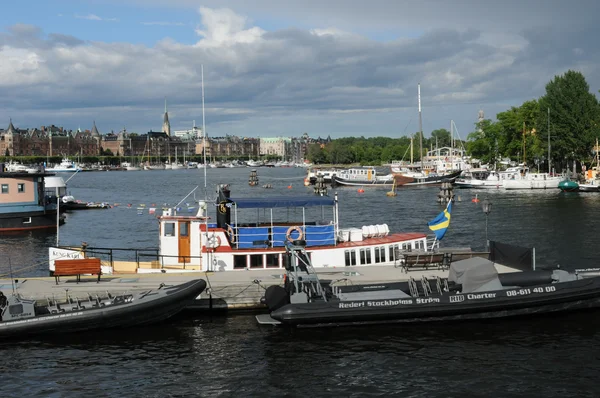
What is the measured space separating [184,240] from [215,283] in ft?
15.0

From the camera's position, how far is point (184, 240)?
111ft

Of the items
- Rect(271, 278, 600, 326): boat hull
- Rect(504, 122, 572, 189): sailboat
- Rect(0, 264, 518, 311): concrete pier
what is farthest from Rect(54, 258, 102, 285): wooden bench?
Rect(504, 122, 572, 189): sailboat

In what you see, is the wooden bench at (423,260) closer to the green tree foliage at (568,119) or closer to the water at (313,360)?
the water at (313,360)

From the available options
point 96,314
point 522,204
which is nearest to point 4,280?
point 96,314

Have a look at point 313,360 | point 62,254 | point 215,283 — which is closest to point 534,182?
point 215,283

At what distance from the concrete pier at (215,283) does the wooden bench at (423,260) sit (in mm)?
375

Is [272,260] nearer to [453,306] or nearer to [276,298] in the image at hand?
[276,298]

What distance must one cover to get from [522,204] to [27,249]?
213 ft

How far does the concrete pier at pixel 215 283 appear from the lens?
28.8 m

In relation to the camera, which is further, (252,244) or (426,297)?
(252,244)

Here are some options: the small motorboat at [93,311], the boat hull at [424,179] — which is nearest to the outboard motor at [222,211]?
the small motorboat at [93,311]

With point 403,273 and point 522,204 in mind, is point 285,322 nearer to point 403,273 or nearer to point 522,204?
point 403,273

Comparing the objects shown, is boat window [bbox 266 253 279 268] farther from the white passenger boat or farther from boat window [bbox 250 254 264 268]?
boat window [bbox 250 254 264 268]

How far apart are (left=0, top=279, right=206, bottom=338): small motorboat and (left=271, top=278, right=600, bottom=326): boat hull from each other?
445 centimetres
